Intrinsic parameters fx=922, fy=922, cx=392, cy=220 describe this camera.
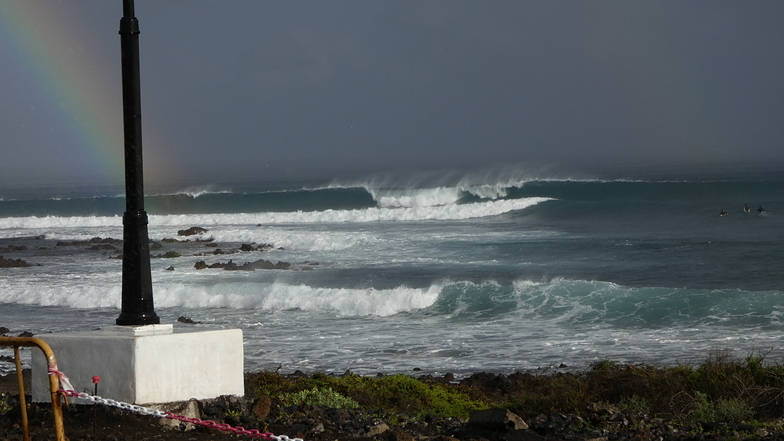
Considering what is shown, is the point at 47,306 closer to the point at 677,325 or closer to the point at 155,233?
the point at 677,325

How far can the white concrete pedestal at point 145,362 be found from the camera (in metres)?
6.72

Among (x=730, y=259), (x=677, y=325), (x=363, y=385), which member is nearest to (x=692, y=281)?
(x=730, y=259)

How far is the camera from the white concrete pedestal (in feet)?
22.0

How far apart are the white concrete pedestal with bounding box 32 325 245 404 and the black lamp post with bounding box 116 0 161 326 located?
0.18m

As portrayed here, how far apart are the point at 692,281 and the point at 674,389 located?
16932 millimetres

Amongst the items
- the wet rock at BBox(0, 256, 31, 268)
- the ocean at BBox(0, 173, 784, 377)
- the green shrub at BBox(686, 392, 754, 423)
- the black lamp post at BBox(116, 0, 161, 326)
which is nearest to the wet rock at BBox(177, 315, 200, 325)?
the ocean at BBox(0, 173, 784, 377)

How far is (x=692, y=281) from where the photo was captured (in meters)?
24.8

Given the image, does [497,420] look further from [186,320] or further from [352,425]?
[186,320]

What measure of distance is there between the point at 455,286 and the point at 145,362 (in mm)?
16087

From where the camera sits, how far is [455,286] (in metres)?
22.4

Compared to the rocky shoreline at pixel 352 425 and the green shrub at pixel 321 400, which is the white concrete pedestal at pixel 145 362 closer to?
the rocky shoreline at pixel 352 425

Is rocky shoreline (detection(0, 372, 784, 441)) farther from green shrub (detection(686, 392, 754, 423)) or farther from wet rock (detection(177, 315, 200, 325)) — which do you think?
wet rock (detection(177, 315, 200, 325))

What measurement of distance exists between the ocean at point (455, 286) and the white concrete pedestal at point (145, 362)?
560 millimetres

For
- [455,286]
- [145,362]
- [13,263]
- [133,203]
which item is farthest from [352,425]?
[13,263]
